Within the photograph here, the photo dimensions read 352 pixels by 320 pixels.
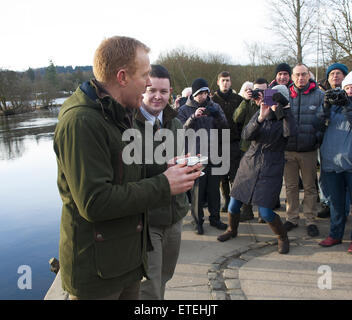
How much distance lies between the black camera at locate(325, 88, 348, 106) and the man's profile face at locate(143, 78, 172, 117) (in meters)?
2.35

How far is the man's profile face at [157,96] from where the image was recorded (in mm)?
2588

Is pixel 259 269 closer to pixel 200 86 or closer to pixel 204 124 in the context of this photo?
pixel 204 124

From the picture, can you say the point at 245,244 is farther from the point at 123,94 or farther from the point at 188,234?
the point at 123,94

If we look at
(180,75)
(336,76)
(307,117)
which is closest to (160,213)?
(307,117)

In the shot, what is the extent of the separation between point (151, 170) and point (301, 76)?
331 centimetres

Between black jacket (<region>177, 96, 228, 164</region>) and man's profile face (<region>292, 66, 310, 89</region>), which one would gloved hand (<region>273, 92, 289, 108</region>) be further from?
black jacket (<region>177, 96, 228, 164</region>)

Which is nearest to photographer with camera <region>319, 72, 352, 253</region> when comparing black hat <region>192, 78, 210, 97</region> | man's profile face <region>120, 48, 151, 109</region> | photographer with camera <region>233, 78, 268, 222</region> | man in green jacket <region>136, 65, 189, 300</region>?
photographer with camera <region>233, 78, 268, 222</region>

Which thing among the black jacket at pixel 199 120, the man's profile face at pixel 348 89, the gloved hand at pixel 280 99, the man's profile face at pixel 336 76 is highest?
the man's profile face at pixel 336 76

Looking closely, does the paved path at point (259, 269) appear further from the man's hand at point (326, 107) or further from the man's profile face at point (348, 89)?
the man's profile face at point (348, 89)

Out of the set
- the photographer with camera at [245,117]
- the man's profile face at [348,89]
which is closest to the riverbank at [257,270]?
the photographer with camera at [245,117]

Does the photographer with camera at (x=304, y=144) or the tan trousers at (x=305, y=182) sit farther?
the tan trousers at (x=305, y=182)

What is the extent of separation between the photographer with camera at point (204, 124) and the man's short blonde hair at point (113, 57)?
3.21 meters

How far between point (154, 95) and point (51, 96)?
70664mm

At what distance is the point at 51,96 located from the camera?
67438 mm
